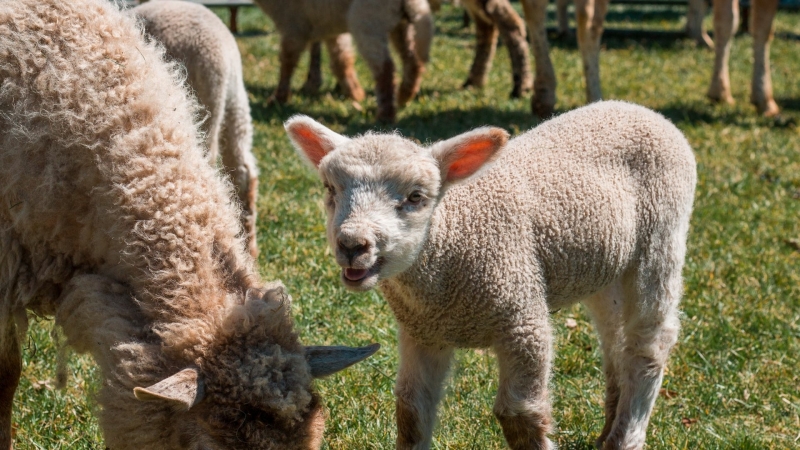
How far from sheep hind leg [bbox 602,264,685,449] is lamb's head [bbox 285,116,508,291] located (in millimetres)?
1137

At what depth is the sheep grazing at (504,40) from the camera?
11.4m

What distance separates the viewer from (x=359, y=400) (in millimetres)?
4898

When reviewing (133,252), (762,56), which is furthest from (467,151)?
(762,56)

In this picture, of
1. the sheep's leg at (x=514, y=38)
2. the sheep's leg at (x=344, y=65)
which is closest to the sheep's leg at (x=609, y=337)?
the sheep's leg at (x=344, y=65)

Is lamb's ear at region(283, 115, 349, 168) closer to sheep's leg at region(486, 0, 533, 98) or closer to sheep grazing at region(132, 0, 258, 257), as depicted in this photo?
sheep grazing at region(132, 0, 258, 257)

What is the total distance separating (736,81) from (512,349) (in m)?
10.6

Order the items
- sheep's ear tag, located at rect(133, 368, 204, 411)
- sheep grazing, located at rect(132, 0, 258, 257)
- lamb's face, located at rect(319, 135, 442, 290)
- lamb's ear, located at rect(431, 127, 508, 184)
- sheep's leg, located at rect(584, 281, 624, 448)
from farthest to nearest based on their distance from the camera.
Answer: sheep grazing, located at rect(132, 0, 258, 257) → sheep's leg, located at rect(584, 281, 624, 448) → lamb's ear, located at rect(431, 127, 508, 184) → lamb's face, located at rect(319, 135, 442, 290) → sheep's ear tag, located at rect(133, 368, 204, 411)

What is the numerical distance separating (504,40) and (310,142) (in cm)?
799

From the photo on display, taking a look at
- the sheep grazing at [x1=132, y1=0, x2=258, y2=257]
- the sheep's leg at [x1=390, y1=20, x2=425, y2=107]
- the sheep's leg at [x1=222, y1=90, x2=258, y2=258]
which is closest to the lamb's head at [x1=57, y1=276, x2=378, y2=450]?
the sheep grazing at [x1=132, y1=0, x2=258, y2=257]

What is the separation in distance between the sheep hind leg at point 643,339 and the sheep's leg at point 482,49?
7618mm

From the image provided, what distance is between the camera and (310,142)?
3904mm

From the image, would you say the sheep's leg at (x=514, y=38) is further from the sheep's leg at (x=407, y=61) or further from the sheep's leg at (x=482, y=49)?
the sheep's leg at (x=407, y=61)

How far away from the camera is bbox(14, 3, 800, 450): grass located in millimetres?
4688

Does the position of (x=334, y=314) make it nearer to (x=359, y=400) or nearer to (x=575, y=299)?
(x=359, y=400)
